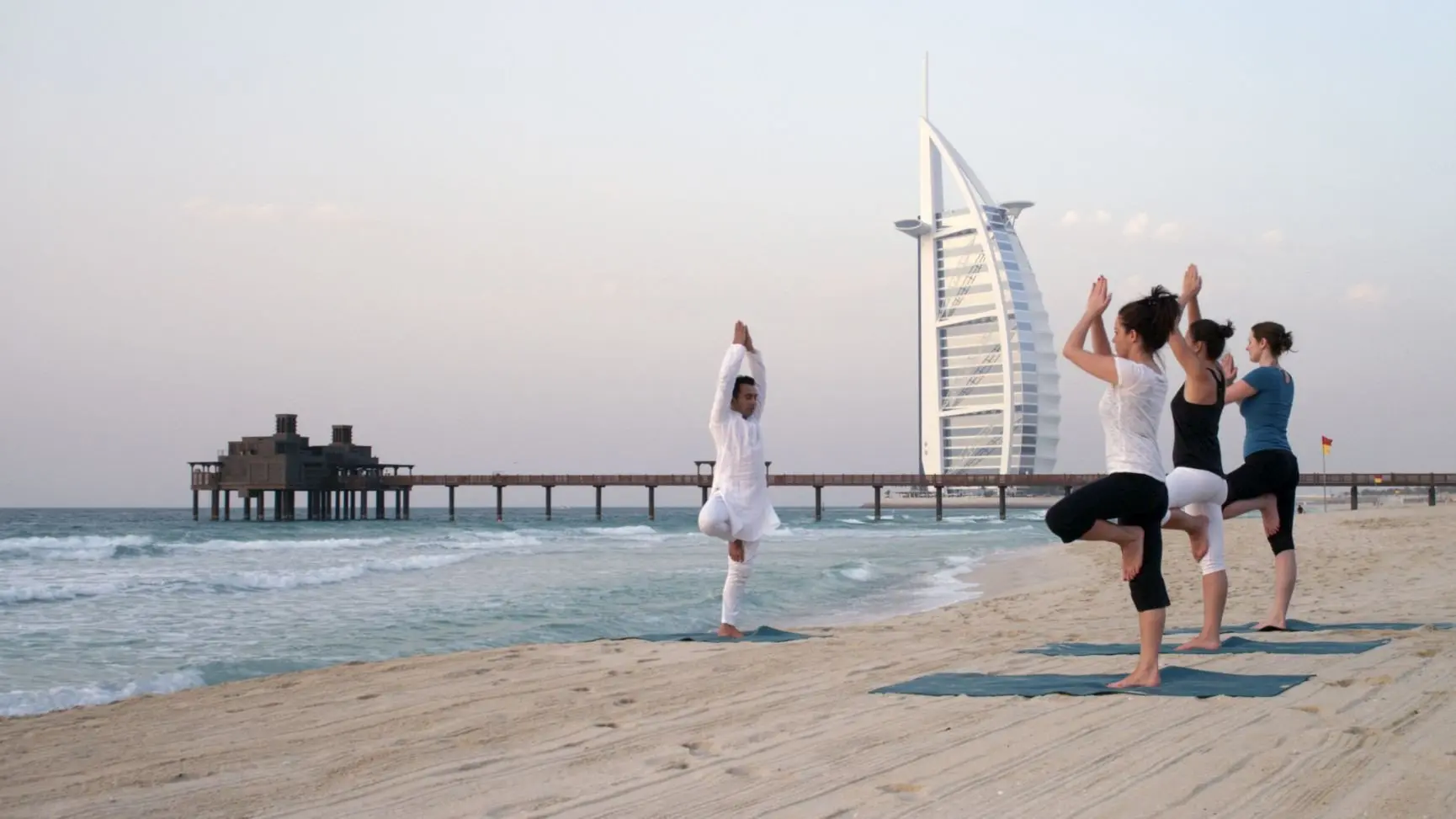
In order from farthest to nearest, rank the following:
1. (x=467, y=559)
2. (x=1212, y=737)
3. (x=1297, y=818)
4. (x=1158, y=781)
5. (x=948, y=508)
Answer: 1. (x=948, y=508)
2. (x=467, y=559)
3. (x=1212, y=737)
4. (x=1158, y=781)
5. (x=1297, y=818)

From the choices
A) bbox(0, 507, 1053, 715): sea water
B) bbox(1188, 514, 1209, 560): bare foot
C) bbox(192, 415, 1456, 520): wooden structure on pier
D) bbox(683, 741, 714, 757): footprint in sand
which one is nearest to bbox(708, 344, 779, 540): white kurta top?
bbox(0, 507, 1053, 715): sea water

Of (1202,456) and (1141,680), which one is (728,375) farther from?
(1141,680)

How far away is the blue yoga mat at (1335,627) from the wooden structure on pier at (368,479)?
4798cm

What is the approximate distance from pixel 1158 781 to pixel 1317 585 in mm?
6900

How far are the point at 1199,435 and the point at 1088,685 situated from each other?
1403mm

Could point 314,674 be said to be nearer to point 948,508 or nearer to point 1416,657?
point 1416,657

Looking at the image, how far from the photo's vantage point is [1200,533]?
5.09 m

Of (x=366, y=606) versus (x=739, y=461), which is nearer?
(x=739, y=461)

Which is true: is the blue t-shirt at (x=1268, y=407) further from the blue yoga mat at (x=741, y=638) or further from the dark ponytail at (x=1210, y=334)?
the blue yoga mat at (x=741, y=638)

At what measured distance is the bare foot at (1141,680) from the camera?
3.94 meters

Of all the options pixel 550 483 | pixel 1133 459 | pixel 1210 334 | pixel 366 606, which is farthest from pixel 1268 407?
pixel 550 483

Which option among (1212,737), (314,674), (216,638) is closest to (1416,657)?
(1212,737)

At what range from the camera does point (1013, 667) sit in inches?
181

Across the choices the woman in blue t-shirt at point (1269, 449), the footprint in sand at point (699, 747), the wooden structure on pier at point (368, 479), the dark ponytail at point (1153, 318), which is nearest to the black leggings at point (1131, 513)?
the dark ponytail at point (1153, 318)
